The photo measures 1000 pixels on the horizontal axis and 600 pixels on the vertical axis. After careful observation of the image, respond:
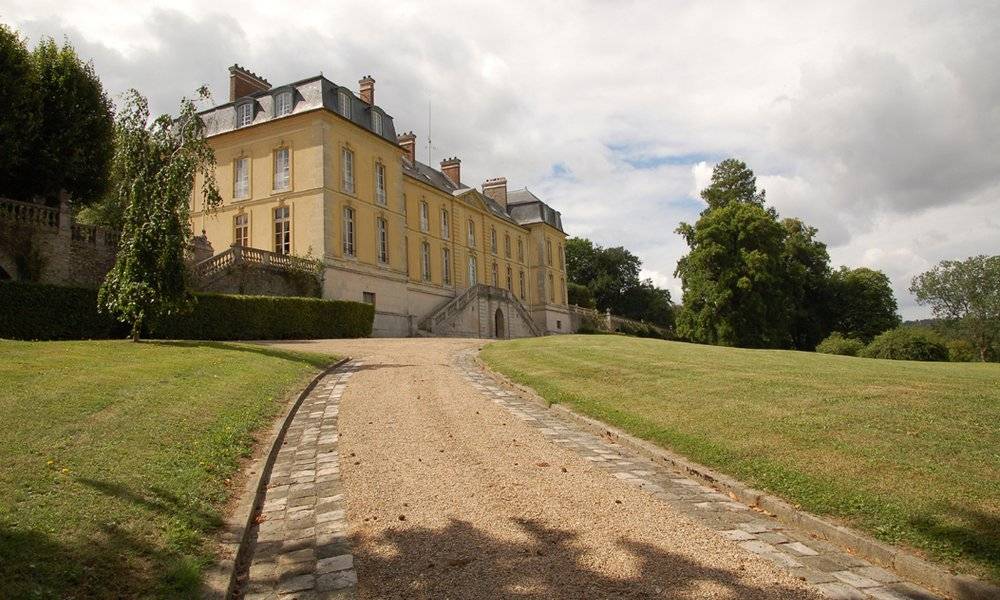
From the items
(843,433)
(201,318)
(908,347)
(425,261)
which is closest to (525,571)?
(843,433)

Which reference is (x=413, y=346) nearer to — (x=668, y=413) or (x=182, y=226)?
(x=182, y=226)

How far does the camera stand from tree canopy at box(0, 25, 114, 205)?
Answer: 65.4 feet

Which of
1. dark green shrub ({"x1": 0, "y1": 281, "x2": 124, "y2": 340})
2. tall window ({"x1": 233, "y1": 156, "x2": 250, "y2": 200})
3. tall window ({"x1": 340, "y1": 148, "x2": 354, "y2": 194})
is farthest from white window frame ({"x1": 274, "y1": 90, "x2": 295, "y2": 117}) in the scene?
dark green shrub ({"x1": 0, "y1": 281, "x2": 124, "y2": 340})

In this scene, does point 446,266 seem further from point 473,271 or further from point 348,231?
point 348,231

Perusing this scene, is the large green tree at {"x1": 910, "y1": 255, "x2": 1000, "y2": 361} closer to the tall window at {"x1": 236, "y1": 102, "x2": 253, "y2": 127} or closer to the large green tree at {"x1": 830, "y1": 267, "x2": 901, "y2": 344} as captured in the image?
the large green tree at {"x1": 830, "y1": 267, "x2": 901, "y2": 344}

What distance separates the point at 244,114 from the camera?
33.4 m

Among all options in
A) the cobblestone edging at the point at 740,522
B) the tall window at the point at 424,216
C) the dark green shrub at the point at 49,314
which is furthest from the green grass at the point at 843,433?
the tall window at the point at 424,216

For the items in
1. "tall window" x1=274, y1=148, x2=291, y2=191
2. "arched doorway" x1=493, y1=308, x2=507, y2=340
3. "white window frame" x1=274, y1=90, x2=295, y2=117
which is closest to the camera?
"tall window" x1=274, y1=148, x2=291, y2=191

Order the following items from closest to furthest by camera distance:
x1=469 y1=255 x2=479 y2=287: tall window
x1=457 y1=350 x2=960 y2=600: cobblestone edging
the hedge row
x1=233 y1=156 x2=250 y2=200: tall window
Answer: x1=457 y1=350 x2=960 y2=600: cobblestone edging, the hedge row, x1=233 y1=156 x2=250 y2=200: tall window, x1=469 y1=255 x2=479 y2=287: tall window

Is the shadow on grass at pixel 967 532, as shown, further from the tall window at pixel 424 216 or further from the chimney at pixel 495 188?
the chimney at pixel 495 188

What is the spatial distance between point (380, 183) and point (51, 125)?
1595cm

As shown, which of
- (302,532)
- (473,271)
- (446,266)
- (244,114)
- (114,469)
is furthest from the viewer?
(473,271)

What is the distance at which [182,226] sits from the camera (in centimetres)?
1753

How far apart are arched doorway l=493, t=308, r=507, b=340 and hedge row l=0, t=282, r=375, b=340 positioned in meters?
12.8
